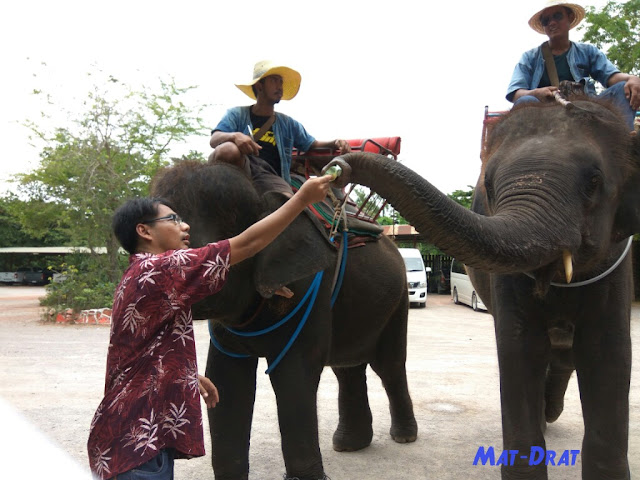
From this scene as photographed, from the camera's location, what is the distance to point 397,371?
524 centimetres

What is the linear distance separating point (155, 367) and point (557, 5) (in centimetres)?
350

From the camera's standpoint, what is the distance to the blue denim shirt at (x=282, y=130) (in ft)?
13.2

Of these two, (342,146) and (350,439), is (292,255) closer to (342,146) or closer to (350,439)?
(342,146)

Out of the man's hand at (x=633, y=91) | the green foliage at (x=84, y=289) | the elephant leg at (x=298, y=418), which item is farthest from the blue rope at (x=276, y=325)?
the green foliage at (x=84, y=289)

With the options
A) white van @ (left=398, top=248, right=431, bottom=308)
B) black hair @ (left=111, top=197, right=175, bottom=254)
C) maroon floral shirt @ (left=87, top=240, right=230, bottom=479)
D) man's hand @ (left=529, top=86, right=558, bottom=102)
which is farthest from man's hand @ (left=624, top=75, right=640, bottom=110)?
white van @ (left=398, top=248, right=431, bottom=308)

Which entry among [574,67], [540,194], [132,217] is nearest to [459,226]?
[540,194]

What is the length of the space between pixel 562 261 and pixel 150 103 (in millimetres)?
18230

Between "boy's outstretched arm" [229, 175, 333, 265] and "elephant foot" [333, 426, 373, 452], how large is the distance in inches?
122

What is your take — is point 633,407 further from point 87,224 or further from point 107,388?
point 87,224

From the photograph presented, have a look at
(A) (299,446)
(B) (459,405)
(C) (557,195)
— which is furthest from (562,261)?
(B) (459,405)

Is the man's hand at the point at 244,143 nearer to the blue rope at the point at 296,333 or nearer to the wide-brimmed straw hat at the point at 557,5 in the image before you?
the blue rope at the point at 296,333

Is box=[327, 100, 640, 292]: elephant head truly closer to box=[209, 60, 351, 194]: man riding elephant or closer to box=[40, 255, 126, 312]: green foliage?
box=[209, 60, 351, 194]: man riding elephant

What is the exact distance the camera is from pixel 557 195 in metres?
2.96

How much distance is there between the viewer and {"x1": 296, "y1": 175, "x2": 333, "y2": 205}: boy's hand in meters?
2.53
